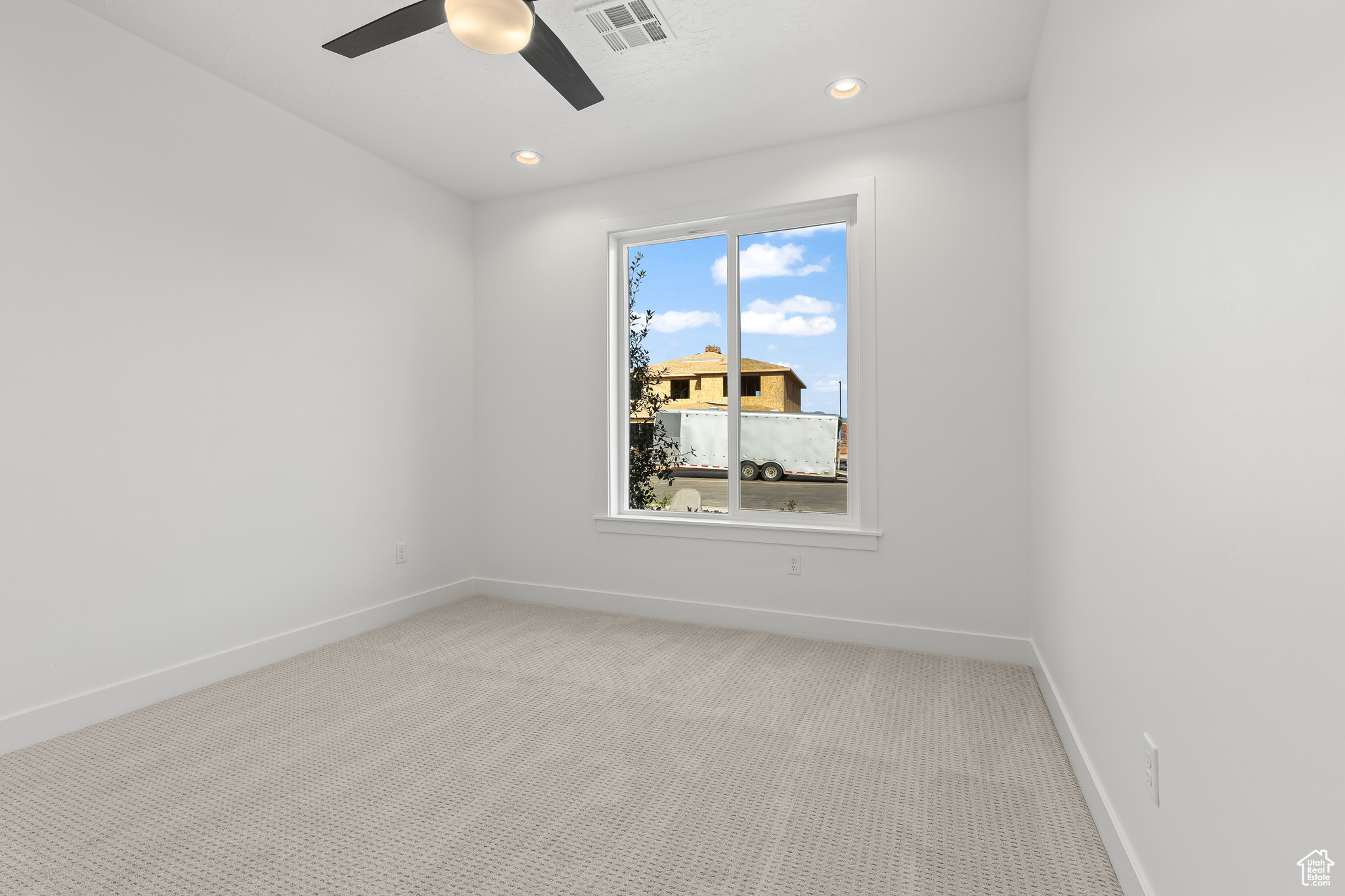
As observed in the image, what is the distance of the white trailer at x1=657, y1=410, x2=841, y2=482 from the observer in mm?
3443

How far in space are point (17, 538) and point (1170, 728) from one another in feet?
10.9

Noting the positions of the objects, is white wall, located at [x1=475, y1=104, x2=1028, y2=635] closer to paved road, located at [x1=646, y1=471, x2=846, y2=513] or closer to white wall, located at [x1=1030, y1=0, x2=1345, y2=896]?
paved road, located at [x1=646, y1=471, x2=846, y2=513]

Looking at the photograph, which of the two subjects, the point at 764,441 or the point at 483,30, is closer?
the point at 483,30

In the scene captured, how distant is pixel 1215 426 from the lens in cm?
102

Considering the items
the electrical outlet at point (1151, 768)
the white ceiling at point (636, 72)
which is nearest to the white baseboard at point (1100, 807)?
the electrical outlet at point (1151, 768)

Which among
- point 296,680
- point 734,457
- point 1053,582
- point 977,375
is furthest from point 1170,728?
point 296,680

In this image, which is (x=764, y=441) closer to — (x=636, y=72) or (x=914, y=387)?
(x=914, y=387)

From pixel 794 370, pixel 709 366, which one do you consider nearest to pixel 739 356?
pixel 709 366

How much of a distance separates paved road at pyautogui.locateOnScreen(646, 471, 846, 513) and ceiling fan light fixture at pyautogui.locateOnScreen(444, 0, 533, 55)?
241 centimetres

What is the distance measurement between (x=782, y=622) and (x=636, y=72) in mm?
2707

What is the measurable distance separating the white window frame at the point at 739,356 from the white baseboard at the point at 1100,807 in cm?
113

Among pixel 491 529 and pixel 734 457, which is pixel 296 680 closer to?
pixel 491 529

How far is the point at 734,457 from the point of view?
3.62 metres

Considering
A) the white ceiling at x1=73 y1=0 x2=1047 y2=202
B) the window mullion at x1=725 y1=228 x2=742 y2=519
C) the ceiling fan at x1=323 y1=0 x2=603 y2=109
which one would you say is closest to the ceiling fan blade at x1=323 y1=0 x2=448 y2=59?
the ceiling fan at x1=323 y1=0 x2=603 y2=109
